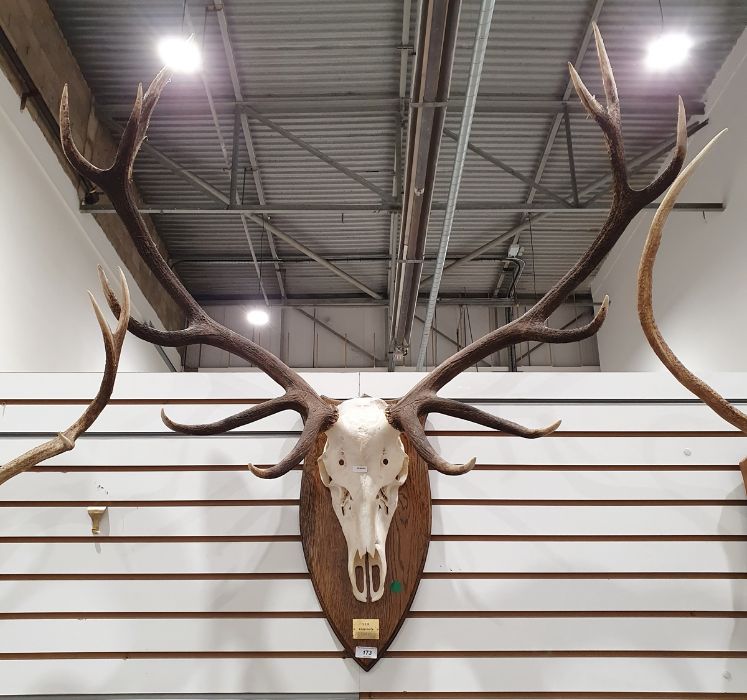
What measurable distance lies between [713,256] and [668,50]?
84.0 inches

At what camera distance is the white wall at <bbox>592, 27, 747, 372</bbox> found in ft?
16.9

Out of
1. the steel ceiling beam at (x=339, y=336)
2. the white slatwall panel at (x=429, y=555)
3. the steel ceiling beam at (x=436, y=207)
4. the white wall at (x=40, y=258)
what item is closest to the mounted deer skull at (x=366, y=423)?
the white slatwall panel at (x=429, y=555)

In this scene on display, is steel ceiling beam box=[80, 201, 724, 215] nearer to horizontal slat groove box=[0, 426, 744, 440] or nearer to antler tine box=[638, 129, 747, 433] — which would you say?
horizontal slat groove box=[0, 426, 744, 440]

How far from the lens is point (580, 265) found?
2311 mm

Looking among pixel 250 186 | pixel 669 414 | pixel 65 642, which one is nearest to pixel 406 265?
pixel 250 186

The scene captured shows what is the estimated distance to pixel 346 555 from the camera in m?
2.51

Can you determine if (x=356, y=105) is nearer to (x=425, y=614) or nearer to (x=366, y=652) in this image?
(x=425, y=614)

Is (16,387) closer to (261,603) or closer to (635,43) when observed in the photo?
(261,603)

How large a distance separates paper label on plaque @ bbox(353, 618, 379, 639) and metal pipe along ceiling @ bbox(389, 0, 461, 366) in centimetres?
328

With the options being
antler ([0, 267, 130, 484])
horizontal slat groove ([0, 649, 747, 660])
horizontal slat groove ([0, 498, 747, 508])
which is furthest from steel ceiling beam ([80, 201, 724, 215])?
horizontal slat groove ([0, 649, 747, 660])

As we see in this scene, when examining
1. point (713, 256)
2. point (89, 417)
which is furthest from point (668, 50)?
point (89, 417)

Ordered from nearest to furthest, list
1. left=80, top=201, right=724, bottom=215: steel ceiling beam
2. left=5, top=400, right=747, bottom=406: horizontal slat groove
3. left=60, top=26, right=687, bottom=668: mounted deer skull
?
left=60, top=26, right=687, bottom=668: mounted deer skull < left=5, top=400, right=747, bottom=406: horizontal slat groove < left=80, top=201, right=724, bottom=215: steel ceiling beam

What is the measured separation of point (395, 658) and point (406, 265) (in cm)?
411

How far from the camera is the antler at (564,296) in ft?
7.00
